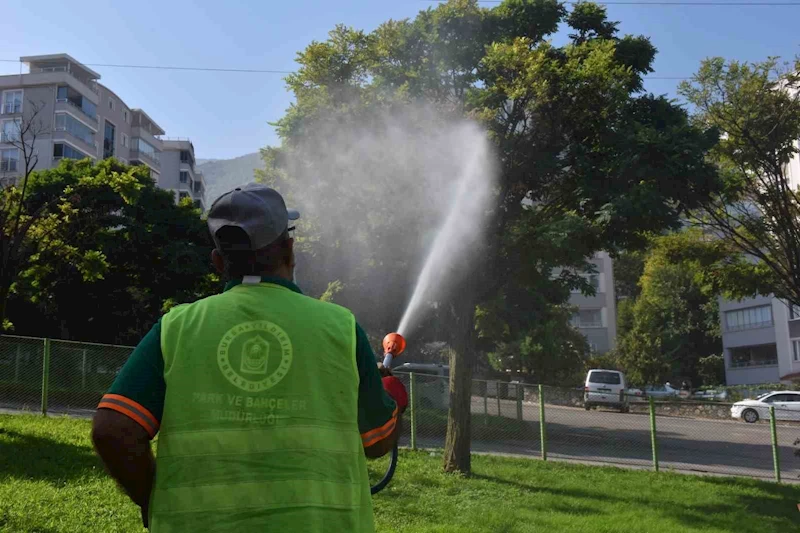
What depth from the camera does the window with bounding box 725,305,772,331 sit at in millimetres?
53178

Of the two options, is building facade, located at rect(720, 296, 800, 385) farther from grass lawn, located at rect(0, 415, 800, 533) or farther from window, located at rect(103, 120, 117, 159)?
window, located at rect(103, 120, 117, 159)

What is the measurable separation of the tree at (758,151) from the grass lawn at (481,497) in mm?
5399

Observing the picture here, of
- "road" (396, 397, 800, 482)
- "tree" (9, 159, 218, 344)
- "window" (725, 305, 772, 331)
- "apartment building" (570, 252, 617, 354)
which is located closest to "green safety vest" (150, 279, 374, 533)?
"road" (396, 397, 800, 482)

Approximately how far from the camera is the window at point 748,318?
174 ft

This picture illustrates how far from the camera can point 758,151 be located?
51.6ft

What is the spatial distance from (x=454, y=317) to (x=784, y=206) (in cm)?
765

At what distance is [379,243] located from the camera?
1313 cm

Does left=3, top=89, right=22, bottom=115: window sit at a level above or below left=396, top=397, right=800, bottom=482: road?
above

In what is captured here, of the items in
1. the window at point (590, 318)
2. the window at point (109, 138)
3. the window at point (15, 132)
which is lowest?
the window at point (590, 318)

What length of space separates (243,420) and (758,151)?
16.1 m

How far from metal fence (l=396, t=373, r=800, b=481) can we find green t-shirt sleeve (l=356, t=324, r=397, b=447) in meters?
13.2

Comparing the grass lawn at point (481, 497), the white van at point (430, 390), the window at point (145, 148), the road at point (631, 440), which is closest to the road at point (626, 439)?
the road at point (631, 440)

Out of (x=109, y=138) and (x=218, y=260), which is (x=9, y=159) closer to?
(x=109, y=138)

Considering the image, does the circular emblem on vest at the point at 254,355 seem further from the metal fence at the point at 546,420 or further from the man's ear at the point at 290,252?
the metal fence at the point at 546,420
